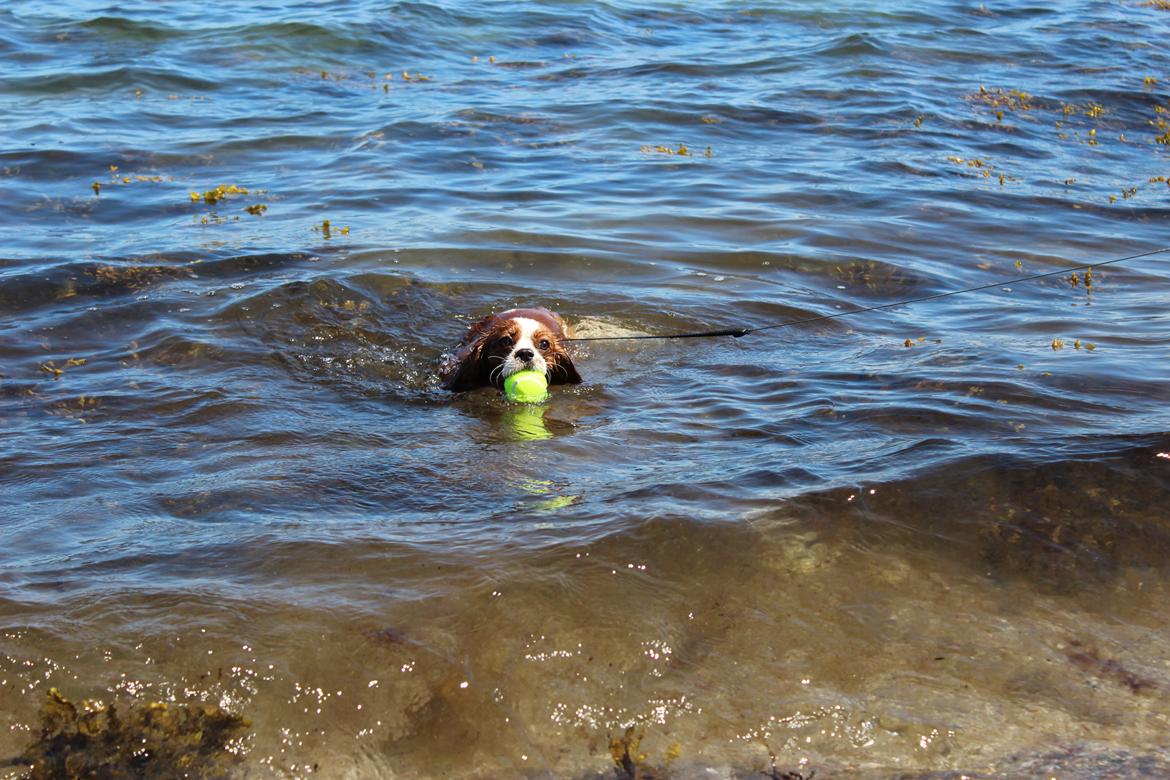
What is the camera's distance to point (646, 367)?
7793 mm

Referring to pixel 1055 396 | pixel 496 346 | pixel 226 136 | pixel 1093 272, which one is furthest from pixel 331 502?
pixel 226 136

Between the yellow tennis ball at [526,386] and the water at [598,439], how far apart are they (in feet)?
0.77

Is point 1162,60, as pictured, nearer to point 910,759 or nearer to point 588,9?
point 588,9

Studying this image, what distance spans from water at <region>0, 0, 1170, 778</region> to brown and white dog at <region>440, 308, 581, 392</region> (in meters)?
0.16

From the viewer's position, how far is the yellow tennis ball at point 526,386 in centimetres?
710

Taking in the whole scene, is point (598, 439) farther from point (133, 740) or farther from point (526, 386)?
point (133, 740)

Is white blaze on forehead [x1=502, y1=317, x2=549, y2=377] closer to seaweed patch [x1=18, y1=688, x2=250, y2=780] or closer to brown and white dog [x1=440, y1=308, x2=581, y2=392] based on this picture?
brown and white dog [x1=440, y1=308, x2=581, y2=392]

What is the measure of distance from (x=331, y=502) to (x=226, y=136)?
28.7 ft

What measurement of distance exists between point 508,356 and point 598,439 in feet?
3.81

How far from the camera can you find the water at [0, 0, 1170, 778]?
154 inches

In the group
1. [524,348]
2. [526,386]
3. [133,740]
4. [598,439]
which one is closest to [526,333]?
[524,348]

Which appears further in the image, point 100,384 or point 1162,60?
point 1162,60

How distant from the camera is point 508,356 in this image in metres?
7.21

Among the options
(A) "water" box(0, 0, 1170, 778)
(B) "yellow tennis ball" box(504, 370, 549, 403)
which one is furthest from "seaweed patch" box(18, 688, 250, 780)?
(B) "yellow tennis ball" box(504, 370, 549, 403)
